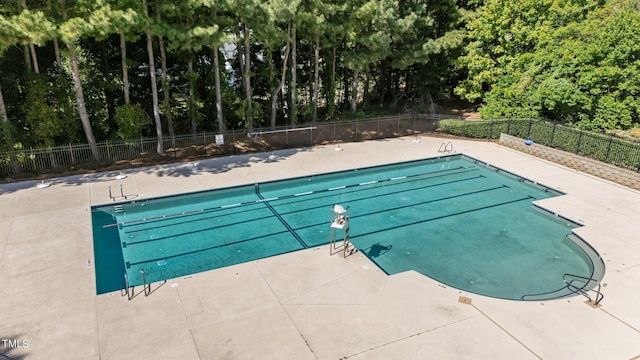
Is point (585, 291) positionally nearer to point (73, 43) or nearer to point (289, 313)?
point (289, 313)

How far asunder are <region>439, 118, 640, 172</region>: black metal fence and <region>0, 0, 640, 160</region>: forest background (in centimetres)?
97

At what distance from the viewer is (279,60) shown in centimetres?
2270

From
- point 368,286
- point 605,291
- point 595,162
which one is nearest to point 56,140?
point 368,286

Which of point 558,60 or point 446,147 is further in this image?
point 446,147

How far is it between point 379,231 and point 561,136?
442 inches

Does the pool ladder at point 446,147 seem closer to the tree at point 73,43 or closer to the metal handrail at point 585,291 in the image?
the metal handrail at point 585,291

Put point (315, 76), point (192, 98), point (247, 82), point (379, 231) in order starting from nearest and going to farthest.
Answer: point (379, 231)
point (192, 98)
point (247, 82)
point (315, 76)

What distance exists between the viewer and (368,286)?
9000mm

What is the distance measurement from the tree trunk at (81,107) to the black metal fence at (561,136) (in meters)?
16.5

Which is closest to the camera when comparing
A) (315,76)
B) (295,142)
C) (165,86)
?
(165,86)

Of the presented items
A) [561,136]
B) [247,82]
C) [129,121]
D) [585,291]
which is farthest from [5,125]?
[561,136]

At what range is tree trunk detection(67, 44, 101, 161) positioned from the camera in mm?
14789

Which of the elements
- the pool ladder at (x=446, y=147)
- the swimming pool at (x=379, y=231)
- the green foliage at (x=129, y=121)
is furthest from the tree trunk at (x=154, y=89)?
the pool ladder at (x=446, y=147)

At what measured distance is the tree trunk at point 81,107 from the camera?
48.5ft
